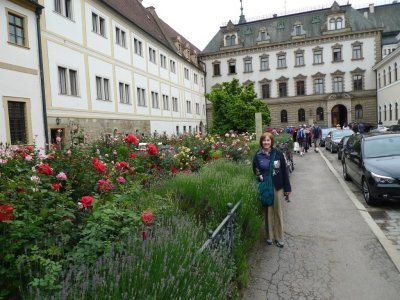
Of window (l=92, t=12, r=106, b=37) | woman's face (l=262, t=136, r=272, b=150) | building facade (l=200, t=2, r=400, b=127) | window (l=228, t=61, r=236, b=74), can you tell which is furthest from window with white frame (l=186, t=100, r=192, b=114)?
woman's face (l=262, t=136, r=272, b=150)

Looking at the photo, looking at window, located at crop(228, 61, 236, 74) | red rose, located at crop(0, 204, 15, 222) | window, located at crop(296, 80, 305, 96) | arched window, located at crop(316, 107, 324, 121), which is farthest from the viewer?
window, located at crop(228, 61, 236, 74)

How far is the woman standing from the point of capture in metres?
6.05

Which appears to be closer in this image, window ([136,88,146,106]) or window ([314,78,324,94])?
window ([136,88,146,106])

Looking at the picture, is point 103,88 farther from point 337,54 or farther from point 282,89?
point 337,54

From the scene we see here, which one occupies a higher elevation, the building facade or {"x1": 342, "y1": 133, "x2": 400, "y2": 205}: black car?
the building facade

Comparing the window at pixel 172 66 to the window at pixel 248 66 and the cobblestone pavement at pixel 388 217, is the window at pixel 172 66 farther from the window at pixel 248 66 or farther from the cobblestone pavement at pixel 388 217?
the cobblestone pavement at pixel 388 217

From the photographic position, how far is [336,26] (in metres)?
50.0

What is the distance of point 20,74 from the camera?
16984 mm

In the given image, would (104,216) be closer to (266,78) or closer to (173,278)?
(173,278)

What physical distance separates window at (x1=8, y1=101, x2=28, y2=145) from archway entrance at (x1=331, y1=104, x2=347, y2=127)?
44.0 metres

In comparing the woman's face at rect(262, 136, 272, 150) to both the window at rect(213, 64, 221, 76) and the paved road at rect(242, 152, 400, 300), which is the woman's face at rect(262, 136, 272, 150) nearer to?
the paved road at rect(242, 152, 400, 300)

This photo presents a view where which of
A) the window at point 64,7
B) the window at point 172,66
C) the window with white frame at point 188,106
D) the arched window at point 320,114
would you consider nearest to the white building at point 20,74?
the window at point 64,7

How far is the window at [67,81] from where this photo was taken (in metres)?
20.5

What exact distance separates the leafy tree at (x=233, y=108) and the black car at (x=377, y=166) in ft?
58.8
